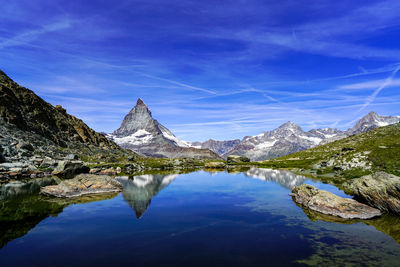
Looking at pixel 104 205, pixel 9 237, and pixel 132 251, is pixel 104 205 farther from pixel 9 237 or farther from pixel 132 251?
pixel 132 251

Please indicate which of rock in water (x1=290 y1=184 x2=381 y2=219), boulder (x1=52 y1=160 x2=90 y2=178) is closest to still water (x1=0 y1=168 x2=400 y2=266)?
rock in water (x1=290 y1=184 x2=381 y2=219)

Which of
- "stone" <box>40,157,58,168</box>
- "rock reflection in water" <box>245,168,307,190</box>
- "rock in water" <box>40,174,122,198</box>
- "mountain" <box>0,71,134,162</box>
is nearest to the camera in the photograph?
"rock in water" <box>40,174,122,198</box>

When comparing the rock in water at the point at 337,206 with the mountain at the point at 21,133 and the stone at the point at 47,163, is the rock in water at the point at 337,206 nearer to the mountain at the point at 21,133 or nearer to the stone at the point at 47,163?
the stone at the point at 47,163

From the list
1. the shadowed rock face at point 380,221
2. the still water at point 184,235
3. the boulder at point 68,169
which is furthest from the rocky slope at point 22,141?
the shadowed rock face at point 380,221

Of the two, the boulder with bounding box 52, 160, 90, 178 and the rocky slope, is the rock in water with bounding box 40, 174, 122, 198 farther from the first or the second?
the rocky slope

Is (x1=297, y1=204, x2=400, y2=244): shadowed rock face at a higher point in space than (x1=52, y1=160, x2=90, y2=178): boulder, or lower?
lower

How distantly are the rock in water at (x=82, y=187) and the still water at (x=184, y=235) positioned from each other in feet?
18.0

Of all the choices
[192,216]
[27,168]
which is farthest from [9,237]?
[27,168]

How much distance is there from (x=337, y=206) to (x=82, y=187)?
181ft

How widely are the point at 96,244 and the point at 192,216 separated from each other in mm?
17254

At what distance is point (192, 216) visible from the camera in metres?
41.1

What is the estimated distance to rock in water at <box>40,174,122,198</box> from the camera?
55.6m

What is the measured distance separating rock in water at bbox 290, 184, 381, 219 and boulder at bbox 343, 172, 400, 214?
1.92 metres

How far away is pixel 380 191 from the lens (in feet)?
127
